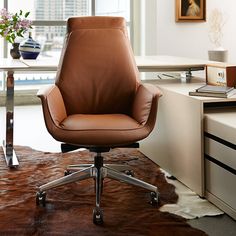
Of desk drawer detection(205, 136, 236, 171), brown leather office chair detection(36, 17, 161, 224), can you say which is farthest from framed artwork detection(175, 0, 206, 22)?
desk drawer detection(205, 136, 236, 171)

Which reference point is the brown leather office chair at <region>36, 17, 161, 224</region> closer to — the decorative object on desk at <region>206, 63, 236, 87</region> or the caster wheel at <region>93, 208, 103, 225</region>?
the caster wheel at <region>93, 208, 103, 225</region>

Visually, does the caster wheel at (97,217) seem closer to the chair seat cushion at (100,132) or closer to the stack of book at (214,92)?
the chair seat cushion at (100,132)

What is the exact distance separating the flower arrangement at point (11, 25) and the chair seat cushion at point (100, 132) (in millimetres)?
1405

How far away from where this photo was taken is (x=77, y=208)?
2.21 meters

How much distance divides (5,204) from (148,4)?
4461 mm

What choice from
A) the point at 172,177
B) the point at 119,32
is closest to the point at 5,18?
the point at 119,32

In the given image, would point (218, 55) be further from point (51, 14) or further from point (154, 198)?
point (154, 198)

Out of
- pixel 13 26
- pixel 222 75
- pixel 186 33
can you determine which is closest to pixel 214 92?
pixel 222 75

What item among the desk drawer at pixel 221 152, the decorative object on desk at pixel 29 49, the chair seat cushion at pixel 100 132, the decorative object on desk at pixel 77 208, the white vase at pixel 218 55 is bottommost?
the decorative object on desk at pixel 77 208

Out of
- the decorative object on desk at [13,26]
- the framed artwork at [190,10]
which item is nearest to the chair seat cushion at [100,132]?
the decorative object on desk at [13,26]

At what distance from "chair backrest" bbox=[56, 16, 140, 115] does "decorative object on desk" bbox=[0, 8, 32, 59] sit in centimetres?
86

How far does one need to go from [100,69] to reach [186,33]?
3.95 metres

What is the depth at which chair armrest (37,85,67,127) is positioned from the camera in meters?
2.20

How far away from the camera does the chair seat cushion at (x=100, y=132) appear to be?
208cm
